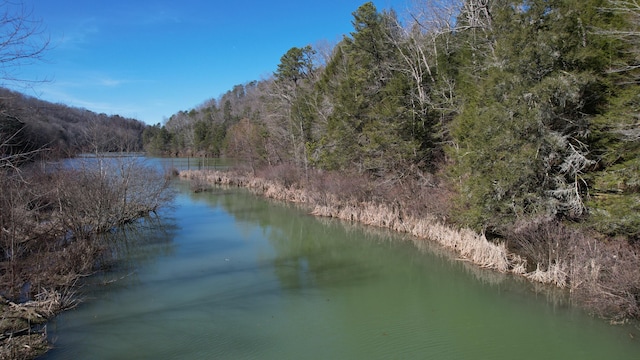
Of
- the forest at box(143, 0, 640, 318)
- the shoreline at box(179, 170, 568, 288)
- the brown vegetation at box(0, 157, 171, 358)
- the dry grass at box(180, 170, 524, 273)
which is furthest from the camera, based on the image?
the dry grass at box(180, 170, 524, 273)

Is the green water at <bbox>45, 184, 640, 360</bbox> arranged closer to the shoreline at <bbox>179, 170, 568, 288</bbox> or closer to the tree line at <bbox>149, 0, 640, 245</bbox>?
the shoreline at <bbox>179, 170, 568, 288</bbox>

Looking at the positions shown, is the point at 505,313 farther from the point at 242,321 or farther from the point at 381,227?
the point at 381,227

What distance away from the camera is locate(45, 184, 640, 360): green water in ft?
20.8

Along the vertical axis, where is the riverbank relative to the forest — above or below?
below

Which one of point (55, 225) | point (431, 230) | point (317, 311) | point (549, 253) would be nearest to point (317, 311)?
point (317, 311)

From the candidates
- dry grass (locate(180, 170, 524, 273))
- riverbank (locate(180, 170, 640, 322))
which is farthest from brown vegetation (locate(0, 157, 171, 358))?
riverbank (locate(180, 170, 640, 322))

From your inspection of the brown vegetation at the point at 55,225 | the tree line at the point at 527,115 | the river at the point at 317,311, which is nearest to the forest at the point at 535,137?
the tree line at the point at 527,115

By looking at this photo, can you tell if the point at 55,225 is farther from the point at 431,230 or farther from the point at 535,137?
the point at 535,137

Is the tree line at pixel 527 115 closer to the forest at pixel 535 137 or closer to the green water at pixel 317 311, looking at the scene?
the forest at pixel 535 137

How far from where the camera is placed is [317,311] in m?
7.93

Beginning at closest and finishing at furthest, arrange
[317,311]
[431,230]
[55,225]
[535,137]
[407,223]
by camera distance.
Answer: [317,311] → [535,137] → [55,225] → [431,230] → [407,223]

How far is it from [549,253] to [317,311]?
5.90 metres

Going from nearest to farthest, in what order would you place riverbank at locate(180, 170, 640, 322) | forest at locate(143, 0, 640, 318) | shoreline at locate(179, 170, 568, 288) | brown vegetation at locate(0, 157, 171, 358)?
riverbank at locate(180, 170, 640, 322), brown vegetation at locate(0, 157, 171, 358), forest at locate(143, 0, 640, 318), shoreline at locate(179, 170, 568, 288)

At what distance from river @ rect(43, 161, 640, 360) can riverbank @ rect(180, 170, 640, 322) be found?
0.38m
